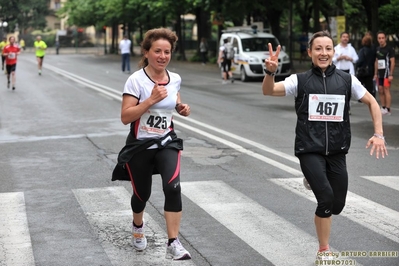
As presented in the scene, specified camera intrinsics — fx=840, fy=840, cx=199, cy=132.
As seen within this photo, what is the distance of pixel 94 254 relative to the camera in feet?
21.5

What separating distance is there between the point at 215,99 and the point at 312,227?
15270 millimetres

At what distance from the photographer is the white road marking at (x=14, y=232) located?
6.48 meters

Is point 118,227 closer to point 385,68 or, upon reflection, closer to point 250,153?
point 250,153

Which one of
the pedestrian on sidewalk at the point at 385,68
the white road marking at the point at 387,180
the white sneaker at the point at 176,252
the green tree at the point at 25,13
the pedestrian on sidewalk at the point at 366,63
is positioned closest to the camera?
the white sneaker at the point at 176,252

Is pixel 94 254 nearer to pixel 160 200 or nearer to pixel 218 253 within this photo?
pixel 218 253

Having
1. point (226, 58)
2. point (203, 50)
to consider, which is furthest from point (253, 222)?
point (203, 50)

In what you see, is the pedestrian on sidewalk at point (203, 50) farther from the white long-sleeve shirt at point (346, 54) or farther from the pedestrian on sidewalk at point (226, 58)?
the white long-sleeve shirt at point (346, 54)

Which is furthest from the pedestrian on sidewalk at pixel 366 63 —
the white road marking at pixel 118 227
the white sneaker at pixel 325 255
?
the white sneaker at pixel 325 255

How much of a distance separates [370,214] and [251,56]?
23924 mm

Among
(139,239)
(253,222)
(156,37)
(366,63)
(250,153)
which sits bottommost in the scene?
(250,153)

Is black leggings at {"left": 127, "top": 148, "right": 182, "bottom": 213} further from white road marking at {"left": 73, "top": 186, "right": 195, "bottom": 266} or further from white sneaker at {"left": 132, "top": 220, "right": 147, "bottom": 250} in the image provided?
white road marking at {"left": 73, "top": 186, "right": 195, "bottom": 266}

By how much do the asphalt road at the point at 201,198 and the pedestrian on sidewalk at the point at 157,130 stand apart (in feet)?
1.38

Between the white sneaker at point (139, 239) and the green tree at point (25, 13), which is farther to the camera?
the green tree at point (25, 13)

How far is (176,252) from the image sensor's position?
243 inches
